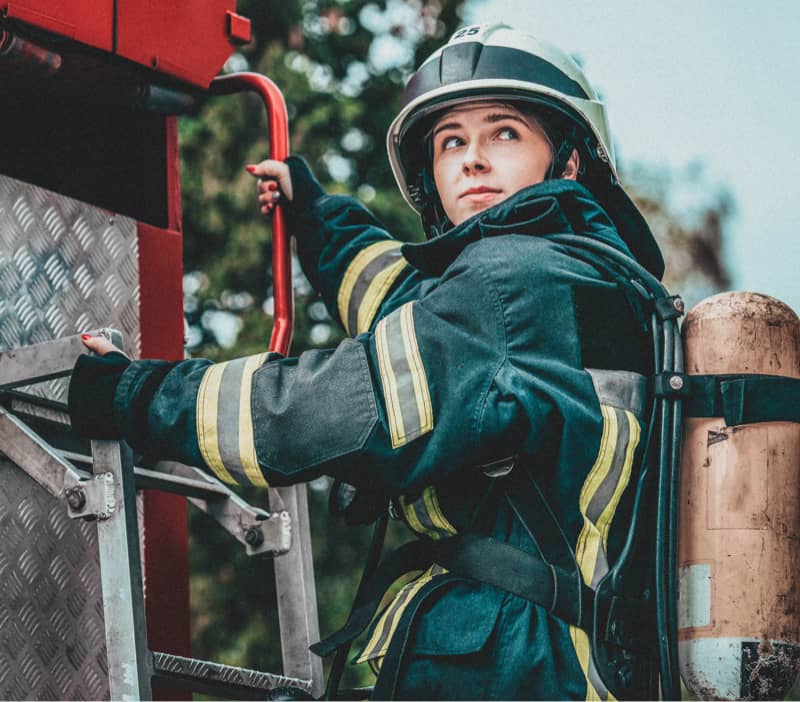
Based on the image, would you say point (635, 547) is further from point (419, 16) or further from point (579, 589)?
point (419, 16)

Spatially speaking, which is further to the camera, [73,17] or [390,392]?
[73,17]

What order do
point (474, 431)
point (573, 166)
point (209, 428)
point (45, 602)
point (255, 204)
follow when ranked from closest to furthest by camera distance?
point (474, 431), point (209, 428), point (45, 602), point (573, 166), point (255, 204)

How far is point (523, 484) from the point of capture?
2.94m

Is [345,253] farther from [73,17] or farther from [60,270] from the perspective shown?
[73,17]

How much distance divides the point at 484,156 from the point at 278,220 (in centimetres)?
83

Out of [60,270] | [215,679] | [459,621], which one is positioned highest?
[60,270]

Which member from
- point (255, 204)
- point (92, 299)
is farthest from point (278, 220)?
point (255, 204)

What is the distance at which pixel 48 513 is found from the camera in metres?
3.56

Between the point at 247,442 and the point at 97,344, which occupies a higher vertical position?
the point at 97,344

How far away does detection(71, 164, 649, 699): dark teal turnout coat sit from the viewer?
2818 millimetres

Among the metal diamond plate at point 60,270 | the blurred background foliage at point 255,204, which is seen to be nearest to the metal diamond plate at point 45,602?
the metal diamond plate at point 60,270

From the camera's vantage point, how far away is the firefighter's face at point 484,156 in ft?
11.3

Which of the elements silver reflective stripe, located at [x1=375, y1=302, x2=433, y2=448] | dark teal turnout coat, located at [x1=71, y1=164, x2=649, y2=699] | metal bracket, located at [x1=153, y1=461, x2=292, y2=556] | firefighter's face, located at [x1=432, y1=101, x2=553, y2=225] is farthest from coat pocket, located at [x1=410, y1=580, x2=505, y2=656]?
firefighter's face, located at [x1=432, y1=101, x2=553, y2=225]

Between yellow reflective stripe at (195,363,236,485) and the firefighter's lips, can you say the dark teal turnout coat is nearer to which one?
yellow reflective stripe at (195,363,236,485)
